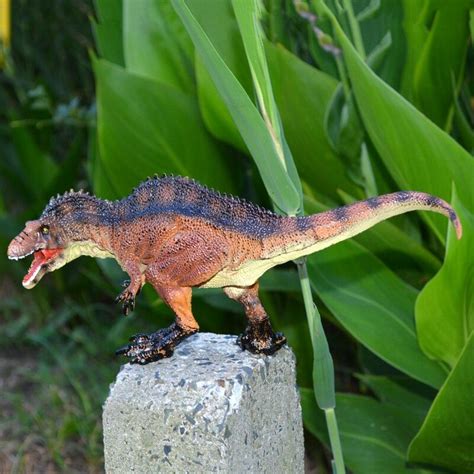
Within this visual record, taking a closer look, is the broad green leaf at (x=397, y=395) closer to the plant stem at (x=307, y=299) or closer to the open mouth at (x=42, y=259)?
the plant stem at (x=307, y=299)

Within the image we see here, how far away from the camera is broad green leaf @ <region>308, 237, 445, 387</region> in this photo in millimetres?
1542

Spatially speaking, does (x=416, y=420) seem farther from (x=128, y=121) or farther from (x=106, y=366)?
(x=106, y=366)

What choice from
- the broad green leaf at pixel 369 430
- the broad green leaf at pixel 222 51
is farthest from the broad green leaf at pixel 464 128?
the broad green leaf at pixel 369 430

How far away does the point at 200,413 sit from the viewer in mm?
1102

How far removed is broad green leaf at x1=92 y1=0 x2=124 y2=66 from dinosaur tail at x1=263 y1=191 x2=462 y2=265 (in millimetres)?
966

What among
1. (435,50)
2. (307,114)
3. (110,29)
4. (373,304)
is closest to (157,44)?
(110,29)

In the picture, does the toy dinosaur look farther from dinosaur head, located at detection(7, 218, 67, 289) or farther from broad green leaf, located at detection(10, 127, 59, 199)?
broad green leaf, located at detection(10, 127, 59, 199)

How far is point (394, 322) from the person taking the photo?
5.13ft

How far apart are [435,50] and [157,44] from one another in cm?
Result: 52

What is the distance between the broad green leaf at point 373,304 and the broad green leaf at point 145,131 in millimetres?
408

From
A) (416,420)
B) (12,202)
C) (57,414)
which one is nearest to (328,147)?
(416,420)

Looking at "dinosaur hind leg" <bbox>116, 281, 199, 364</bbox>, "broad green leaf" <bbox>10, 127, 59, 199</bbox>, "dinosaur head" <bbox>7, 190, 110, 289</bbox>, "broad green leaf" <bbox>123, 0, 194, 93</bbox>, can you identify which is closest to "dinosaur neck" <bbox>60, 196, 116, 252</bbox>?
"dinosaur head" <bbox>7, 190, 110, 289</bbox>

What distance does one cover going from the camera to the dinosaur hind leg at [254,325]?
1193 mm

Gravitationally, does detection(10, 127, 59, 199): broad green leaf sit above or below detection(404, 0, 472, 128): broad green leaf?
above
